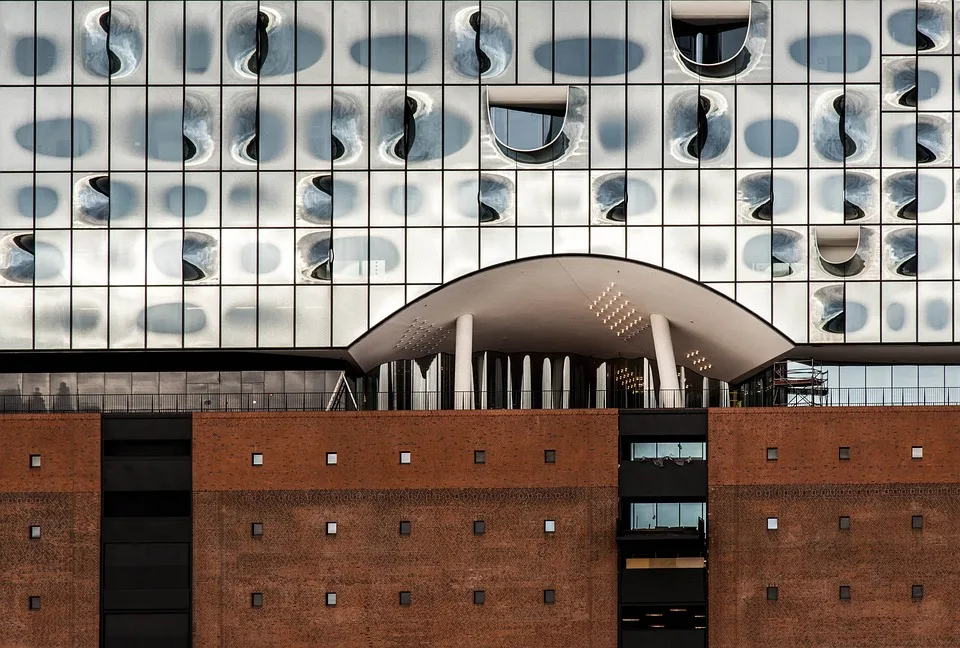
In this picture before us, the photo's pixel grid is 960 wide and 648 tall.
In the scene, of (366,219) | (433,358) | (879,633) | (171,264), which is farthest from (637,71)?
Answer: (879,633)

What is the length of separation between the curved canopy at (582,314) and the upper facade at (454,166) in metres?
0.62

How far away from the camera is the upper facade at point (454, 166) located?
46188mm

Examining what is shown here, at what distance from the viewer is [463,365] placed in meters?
47.7

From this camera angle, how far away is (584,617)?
42906 millimetres

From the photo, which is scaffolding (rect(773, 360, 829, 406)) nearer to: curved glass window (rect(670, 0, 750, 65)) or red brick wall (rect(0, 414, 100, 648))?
curved glass window (rect(670, 0, 750, 65))

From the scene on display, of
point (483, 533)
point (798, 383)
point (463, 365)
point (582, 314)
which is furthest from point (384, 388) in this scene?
point (798, 383)

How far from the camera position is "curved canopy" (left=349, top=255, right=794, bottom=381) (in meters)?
46.4

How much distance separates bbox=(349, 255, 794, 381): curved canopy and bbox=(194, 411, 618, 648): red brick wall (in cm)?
497

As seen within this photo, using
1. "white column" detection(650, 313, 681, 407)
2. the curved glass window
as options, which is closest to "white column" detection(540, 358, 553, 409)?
"white column" detection(650, 313, 681, 407)

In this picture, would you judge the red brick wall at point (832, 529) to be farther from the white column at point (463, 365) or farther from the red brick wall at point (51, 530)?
the red brick wall at point (51, 530)

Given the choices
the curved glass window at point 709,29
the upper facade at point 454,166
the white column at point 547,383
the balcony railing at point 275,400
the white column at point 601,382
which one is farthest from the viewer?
the white column at point 601,382

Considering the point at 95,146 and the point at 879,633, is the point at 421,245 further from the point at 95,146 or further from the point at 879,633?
the point at 879,633

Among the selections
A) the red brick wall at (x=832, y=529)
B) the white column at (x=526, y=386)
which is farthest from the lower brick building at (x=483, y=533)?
the white column at (x=526, y=386)

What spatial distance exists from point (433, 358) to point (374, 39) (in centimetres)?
1306
